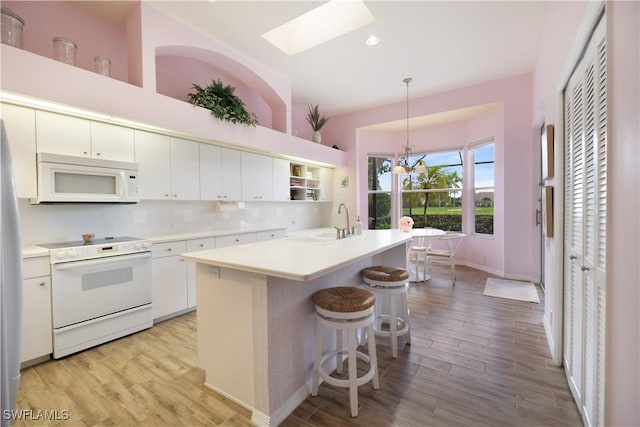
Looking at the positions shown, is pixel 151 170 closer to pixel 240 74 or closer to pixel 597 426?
pixel 240 74

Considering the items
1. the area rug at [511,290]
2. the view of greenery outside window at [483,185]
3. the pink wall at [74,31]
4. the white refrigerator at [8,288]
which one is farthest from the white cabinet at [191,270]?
the view of greenery outside window at [483,185]

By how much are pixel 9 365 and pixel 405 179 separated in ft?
20.8

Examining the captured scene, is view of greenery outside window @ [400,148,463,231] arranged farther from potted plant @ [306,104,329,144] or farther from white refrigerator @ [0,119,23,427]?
white refrigerator @ [0,119,23,427]

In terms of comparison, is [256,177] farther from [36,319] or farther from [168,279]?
[36,319]

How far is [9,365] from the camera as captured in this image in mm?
1108

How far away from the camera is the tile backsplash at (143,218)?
102 inches

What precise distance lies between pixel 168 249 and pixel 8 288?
6.70 feet

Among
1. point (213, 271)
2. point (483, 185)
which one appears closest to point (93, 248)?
point (213, 271)

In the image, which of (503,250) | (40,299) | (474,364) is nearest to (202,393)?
(40,299)

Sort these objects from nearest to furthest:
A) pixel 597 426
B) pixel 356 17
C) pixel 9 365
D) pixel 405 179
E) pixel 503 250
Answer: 1. pixel 9 365
2. pixel 597 426
3. pixel 356 17
4. pixel 503 250
5. pixel 405 179

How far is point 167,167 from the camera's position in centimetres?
329

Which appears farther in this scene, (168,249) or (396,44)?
(396,44)

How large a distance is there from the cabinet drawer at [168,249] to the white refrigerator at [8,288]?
6.14 feet

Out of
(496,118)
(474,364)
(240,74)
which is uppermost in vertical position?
(240,74)
